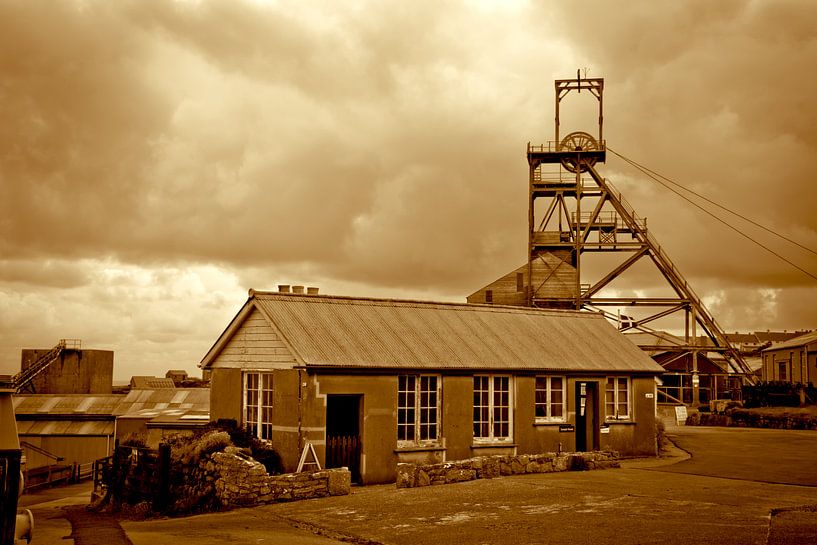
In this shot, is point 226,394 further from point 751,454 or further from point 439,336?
point 751,454

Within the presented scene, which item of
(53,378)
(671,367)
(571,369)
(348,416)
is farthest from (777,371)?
(53,378)

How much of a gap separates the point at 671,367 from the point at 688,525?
56087 mm

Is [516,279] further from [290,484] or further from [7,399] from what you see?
[7,399]

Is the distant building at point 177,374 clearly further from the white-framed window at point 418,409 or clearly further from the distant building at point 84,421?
the white-framed window at point 418,409

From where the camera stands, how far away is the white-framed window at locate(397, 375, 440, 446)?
929 inches

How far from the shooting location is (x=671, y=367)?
6850cm

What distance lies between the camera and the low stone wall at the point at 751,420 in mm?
40812

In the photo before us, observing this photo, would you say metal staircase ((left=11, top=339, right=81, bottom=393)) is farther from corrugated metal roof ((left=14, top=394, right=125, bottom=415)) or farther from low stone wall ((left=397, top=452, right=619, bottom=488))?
low stone wall ((left=397, top=452, right=619, bottom=488))

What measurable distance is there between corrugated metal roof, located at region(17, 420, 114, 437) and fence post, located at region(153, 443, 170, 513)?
94.9 feet

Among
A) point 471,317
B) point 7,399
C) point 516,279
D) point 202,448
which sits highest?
point 516,279

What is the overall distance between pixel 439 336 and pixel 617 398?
266 inches

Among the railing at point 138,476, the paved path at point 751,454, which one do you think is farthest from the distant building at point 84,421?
the paved path at point 751,454

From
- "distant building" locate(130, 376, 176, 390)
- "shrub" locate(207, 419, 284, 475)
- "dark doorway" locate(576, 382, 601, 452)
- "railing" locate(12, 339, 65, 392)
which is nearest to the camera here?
"shrub" locate(207, 419, 284, 475)

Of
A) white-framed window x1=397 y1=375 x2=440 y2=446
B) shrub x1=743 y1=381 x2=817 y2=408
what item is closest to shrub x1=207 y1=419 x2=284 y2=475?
white-framed window x1=397 y1=375 x2=440 y2=446
